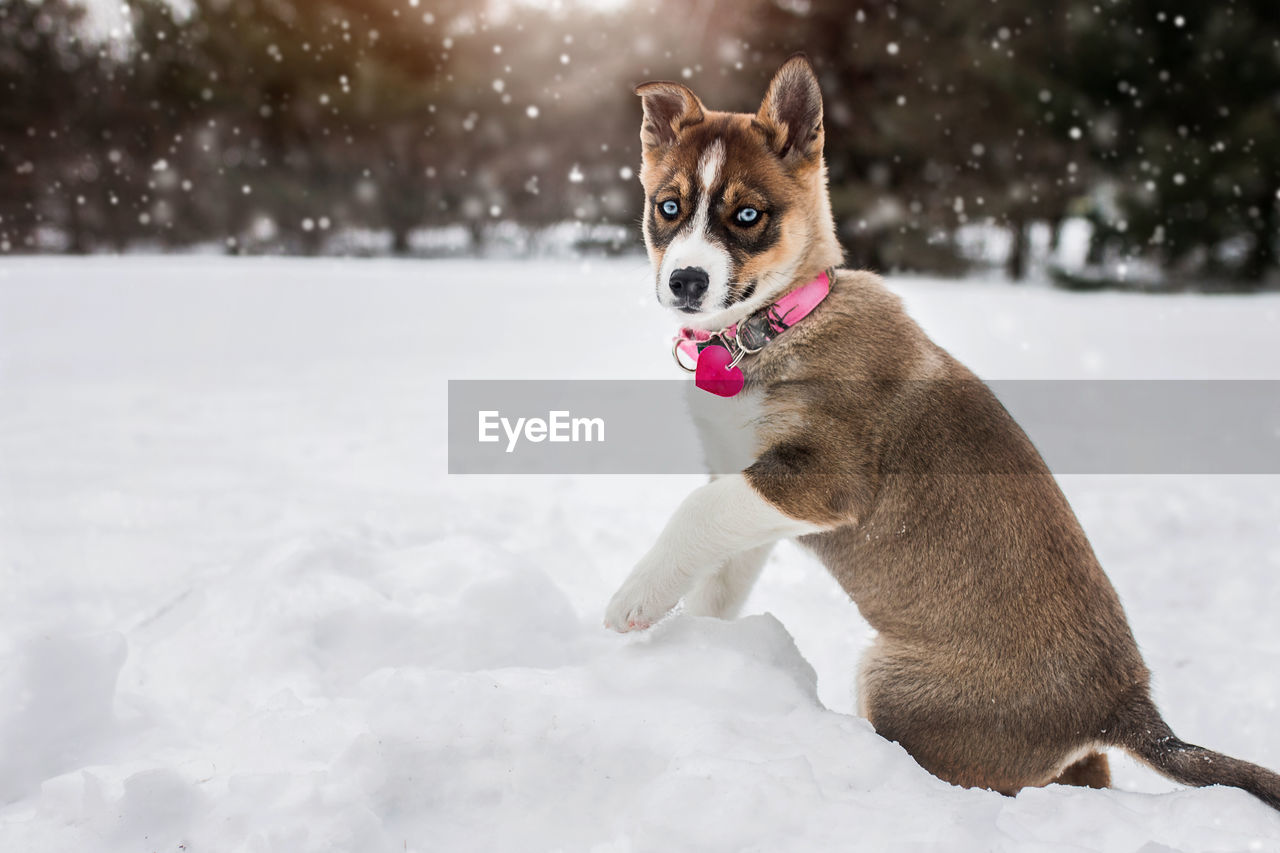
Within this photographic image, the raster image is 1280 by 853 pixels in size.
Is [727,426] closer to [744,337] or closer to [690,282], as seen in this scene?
[744,337]

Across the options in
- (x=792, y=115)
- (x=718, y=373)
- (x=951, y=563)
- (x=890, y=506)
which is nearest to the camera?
(x=951, y=563)

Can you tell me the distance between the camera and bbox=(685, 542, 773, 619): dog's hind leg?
361 centimetres

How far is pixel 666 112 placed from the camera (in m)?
3.66

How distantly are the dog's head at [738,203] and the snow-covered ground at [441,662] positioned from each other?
1.26 metres

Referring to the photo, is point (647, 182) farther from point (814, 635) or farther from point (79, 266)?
point (79, 266)

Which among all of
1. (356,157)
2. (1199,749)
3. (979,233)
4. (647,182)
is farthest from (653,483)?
(356,157)

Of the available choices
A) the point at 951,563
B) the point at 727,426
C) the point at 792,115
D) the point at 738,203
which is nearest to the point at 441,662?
the point at 727,426

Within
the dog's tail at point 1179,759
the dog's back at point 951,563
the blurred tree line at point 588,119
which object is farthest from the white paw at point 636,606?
the blurred tree line at point 588,119

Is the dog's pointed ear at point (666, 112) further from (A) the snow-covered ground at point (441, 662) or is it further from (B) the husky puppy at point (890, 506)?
(A) the snow-covered ground at point (441, 662)

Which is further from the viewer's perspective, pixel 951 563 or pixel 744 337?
pixel 744 337

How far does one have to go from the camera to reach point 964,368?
3.34 meters

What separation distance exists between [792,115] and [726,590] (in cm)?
196

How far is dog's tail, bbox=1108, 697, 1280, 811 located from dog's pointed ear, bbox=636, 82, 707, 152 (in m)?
2.69

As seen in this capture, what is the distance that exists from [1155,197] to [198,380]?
68.0 ft
